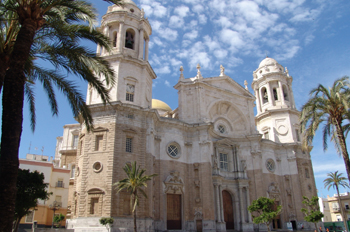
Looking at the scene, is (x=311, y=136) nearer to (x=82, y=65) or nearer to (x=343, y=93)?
(x=343, y=93)

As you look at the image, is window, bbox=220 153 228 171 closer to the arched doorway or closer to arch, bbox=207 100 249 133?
the arched doorway

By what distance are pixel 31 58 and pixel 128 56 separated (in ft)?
56.3

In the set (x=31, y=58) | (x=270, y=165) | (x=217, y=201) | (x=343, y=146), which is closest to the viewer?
(x=31, y=58)

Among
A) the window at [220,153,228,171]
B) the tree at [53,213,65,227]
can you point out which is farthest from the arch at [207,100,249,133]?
the tree at [53,213,65,227]

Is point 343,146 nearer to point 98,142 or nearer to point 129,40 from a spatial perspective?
point 98,142

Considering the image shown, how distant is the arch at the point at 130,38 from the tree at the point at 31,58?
1880 centimetres

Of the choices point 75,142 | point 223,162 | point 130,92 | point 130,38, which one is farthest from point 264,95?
point 75,142

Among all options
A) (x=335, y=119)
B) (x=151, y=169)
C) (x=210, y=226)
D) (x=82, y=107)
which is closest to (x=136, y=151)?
(x=151, y=169)

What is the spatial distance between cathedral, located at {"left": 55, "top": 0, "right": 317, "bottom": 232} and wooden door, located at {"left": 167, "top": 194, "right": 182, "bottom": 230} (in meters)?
0.10

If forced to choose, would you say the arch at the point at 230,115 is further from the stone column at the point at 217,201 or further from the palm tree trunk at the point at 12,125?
the palm tree trunk at the point at 12,125

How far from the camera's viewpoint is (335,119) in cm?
1911

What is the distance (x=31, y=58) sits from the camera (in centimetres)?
1305

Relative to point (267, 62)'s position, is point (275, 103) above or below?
below

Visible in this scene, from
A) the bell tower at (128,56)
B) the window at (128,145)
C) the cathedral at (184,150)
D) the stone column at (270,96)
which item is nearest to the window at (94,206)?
the cathedral at (184,150)
